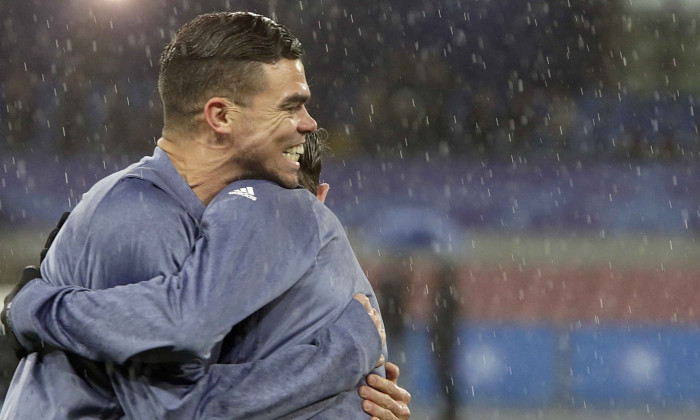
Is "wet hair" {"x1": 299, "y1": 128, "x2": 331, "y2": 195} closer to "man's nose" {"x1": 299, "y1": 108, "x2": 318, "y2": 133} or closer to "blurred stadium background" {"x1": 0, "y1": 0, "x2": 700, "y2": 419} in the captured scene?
"man's nose" {"x1": 299, "y1": 108, "x2": 318, "y2": 133}

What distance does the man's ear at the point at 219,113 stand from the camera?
192 cm

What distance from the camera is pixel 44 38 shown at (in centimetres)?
682

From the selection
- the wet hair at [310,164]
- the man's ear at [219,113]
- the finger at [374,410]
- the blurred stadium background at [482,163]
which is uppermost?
the man's ear at [219,113]

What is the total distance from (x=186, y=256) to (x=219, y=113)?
12.9 inches

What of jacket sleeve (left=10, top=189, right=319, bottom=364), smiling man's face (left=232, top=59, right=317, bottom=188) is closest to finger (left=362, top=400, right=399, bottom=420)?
jacket sleeve (left=10, top=189, right=319, bottom=364)

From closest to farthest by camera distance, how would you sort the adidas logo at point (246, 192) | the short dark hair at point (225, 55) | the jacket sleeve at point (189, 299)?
the jacket sleeve at point (189, 299) → the adidas logo at point (246, 192) → the short dark hair at point (225, 55)

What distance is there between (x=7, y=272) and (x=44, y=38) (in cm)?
199

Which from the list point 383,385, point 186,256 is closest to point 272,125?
point 186,256

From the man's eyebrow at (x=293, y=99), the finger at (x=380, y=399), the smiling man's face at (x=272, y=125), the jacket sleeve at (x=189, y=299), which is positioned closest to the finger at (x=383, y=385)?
the finger at (x=380, y=399)

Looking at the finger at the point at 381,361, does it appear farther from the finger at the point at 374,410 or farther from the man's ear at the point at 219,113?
the man's ear at the point at 219,113

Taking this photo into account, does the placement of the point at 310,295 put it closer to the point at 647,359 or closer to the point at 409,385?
the point at 409,385

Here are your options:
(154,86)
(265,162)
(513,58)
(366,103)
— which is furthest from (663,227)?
(265,162)

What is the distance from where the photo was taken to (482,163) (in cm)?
661

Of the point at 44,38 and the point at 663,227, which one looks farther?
the point at 44,38
